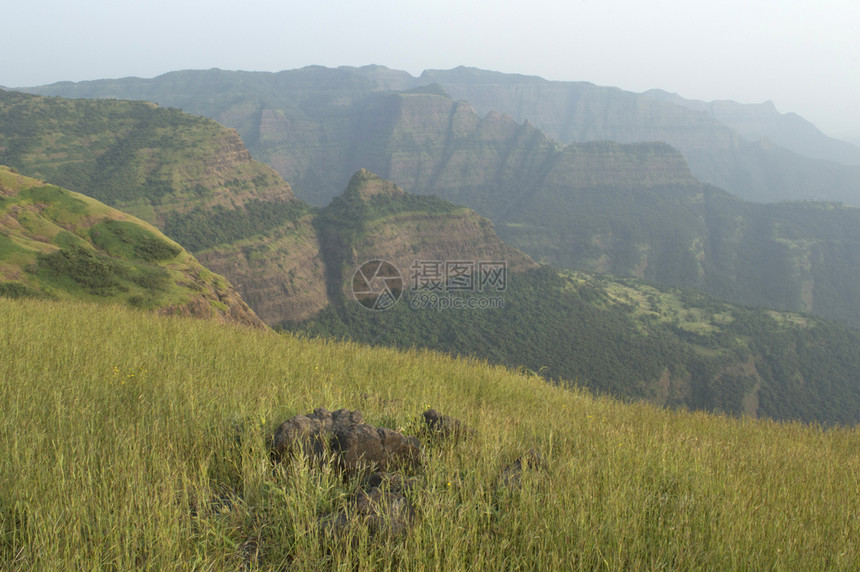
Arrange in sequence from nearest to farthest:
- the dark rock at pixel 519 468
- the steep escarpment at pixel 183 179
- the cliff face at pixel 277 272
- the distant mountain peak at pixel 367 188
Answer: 1. the dark rock at pixel 519 468
2. the cliff face at pixel 277 272
3. the steep escarpment at pixel 183 179
4. the distant mountain peak at pixel 367 188

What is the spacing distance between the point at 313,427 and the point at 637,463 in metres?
3.18

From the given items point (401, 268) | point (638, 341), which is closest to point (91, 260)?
point (401, 268)

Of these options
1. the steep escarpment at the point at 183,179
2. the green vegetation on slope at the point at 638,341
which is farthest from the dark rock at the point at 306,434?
the steep escarpment at the point at 183,179

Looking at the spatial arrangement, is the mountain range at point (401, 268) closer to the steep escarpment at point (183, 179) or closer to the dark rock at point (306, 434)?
the steep escarpment at point (183, 179)

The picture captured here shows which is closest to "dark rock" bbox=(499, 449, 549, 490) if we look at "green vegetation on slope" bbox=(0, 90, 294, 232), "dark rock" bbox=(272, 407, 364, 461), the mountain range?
"dark rock" bbox=(272, 407, 364, 461)

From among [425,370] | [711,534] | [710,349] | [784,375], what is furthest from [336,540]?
[784,375]

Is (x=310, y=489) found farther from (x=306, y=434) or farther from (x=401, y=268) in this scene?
(x=401, y=268)

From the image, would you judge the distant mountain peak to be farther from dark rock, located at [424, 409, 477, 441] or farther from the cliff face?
dark rock, located at [424, 409, 477, 441]

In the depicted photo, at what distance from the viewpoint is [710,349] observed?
77500 millimetres

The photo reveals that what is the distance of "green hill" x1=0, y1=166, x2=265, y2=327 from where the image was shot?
19.5 m

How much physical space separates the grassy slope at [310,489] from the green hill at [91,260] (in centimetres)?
1575

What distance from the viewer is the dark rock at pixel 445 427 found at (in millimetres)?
4566

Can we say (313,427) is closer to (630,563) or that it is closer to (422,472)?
(422,472)

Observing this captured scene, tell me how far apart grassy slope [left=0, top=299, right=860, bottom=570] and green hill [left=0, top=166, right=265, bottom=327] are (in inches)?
620
